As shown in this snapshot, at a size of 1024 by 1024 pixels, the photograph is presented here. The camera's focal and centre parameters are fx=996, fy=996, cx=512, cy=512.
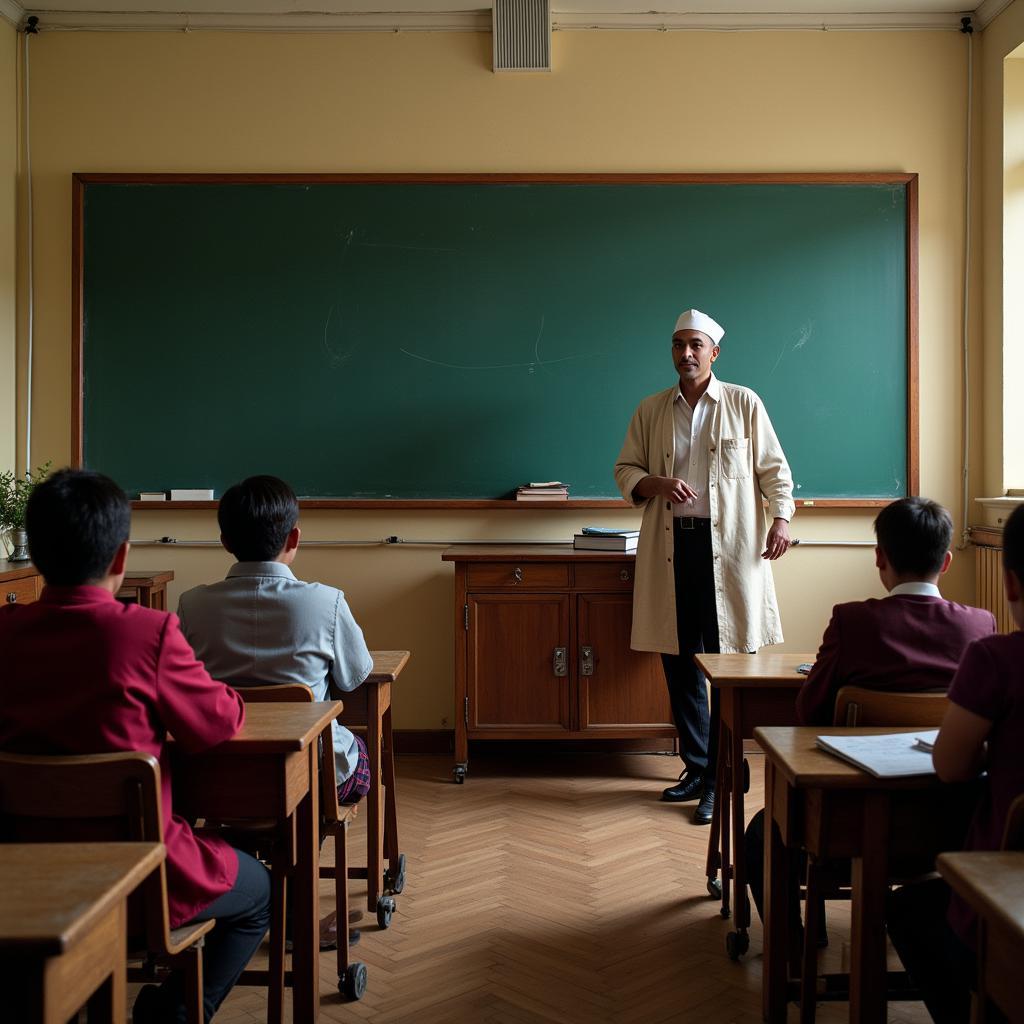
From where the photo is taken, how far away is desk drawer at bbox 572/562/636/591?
13.1 feet

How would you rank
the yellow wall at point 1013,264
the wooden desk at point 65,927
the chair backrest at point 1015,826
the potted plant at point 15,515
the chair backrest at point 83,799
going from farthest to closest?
the yellow wall at point 1013,264, the potted plant at point 15,515, the chair backrest at point 83,799, the chair backrest at point 1015,826, the wooden desk at point 65,927

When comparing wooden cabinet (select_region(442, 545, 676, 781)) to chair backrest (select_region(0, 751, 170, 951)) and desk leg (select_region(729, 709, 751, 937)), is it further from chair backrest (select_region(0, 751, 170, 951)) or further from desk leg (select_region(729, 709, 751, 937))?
chair backrest (select_region(0, 751, 170, 951))

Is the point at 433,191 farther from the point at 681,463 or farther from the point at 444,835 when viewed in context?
the point at 444,835

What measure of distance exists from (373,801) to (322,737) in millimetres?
479

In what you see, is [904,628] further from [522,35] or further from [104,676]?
[522,35]

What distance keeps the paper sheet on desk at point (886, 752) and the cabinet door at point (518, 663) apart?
7.65 feet

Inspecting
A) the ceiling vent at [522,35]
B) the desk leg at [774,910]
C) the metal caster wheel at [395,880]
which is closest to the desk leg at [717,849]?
the desk leg at [774,910]

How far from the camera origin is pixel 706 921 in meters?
2.63

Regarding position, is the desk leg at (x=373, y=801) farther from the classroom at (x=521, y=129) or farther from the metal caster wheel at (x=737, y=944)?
the classroom at (x=521, y=129)

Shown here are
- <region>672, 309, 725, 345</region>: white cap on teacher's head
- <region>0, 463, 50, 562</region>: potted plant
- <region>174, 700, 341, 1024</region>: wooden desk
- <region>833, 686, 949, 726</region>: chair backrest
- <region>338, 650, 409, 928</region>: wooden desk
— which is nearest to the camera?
<region>174, 700, 341, 1024</region>: wooden desk

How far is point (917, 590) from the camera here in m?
1.87

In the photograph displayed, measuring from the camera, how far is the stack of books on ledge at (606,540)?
157 inches

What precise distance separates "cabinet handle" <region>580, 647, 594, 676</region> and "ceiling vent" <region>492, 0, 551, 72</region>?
252 cm

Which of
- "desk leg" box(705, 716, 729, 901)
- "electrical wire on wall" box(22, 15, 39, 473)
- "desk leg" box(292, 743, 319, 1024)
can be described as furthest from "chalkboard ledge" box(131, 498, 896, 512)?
"desk leg" box(292, 743, 319, 1024)
